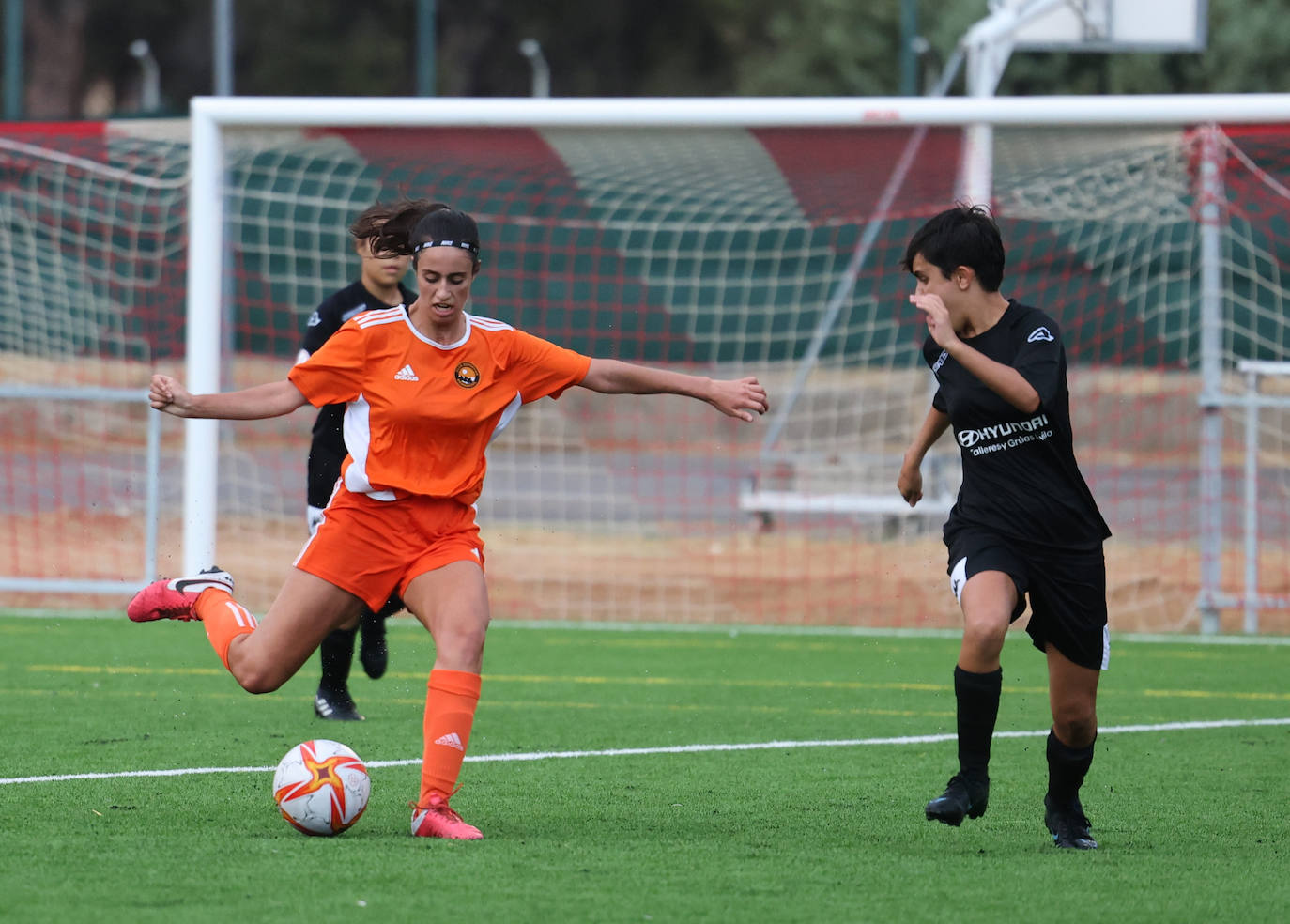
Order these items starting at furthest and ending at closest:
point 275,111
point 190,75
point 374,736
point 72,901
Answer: point 190,75
point 275,111
point 374,736
point 72,901

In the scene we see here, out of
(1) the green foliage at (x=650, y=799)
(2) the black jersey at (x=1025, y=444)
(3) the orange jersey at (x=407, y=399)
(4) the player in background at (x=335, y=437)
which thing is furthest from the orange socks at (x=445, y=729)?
(4) the player in background at (x=335, y=437)

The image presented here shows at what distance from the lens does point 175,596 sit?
6391 millimetres

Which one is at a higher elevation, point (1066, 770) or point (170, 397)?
point (170, 397)

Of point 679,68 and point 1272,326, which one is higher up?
point 679,68

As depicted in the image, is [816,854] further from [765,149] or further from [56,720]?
[765,149]

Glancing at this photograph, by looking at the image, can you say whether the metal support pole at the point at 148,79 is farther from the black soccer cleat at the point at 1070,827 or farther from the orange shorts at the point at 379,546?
the black soccer cleat at the point at 1070,827

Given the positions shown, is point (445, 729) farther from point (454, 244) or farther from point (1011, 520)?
point (1011, 520)

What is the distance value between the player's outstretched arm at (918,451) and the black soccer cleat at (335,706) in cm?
301

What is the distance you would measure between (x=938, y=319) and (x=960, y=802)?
1.31 m

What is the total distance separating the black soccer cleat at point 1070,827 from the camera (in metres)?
5.56

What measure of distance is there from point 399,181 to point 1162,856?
9.00 m

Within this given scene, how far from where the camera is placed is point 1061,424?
5527mm

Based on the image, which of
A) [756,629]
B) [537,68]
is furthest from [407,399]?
[537,68]

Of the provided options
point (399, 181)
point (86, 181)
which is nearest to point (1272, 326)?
point (399, 181)
